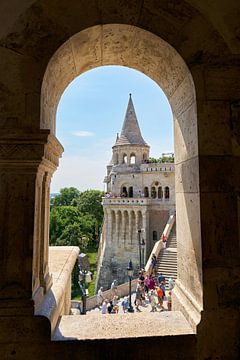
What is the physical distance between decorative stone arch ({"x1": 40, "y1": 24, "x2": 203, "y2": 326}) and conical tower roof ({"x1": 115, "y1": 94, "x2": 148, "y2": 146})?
95.7 feet

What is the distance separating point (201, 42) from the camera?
84.4 inches

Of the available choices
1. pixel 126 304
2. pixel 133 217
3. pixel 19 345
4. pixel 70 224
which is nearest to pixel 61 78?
pixel 19 345

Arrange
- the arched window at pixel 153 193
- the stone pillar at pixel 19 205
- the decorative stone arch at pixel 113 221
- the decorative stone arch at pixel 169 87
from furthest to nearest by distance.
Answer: the arched window at pixel 153 193 → the decorative stone arch at pixel 113 221 → the decorative stone arch at pixel 169 87 → the stone pillar at pixel 19 205

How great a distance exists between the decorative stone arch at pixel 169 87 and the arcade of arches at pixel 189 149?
0.7 inches

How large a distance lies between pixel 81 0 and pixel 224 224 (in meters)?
2.14

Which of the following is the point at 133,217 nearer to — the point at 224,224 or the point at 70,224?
the point at 70,224

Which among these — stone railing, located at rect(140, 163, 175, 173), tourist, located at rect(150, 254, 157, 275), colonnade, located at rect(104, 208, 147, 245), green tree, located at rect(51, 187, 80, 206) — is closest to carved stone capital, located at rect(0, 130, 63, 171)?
tourist, located at rect(150, 254, 157, 275)

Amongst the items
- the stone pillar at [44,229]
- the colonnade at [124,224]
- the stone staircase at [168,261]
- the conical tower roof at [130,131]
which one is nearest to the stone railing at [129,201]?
the colonnade at [124,224]

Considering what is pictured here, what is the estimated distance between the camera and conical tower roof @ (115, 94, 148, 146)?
31797mm

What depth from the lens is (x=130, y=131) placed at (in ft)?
105

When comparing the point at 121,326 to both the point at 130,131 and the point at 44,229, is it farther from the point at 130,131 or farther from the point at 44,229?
the point at 130,131

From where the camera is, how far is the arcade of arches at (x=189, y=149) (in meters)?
1.92

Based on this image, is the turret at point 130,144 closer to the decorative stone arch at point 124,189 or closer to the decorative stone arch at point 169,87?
the decorative stone arch at point 124,189

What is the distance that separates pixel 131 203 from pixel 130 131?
9.20m
